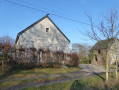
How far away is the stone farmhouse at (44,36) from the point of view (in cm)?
1639

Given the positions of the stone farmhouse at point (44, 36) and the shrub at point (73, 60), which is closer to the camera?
the shrub at point (73, 60)

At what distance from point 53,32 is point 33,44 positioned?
4.52 meters

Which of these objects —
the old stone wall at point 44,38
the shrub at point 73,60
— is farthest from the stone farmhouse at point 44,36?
the shrub at point 73,60

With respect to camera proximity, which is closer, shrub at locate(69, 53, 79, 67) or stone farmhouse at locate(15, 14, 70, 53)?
shrub at locate(69, 53, 79, 67)

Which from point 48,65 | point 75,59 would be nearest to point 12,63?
point 48,65

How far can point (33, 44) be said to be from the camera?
55.6 ft

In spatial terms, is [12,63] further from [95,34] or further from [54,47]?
[54,47]

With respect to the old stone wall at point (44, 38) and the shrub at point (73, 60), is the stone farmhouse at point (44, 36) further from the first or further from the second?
the shrub at point (73, 60)

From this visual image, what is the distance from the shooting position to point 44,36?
18.3 metres

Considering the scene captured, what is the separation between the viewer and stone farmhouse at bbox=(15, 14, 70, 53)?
53.8ft

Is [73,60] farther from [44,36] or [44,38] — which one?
[44,36]

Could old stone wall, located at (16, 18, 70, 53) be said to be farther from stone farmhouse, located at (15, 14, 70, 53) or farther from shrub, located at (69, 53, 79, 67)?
shrub, located at (69, 53, 79, 67)

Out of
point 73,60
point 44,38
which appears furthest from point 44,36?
point 73,60

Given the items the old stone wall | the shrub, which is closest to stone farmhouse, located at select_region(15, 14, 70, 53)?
the old stone wall
